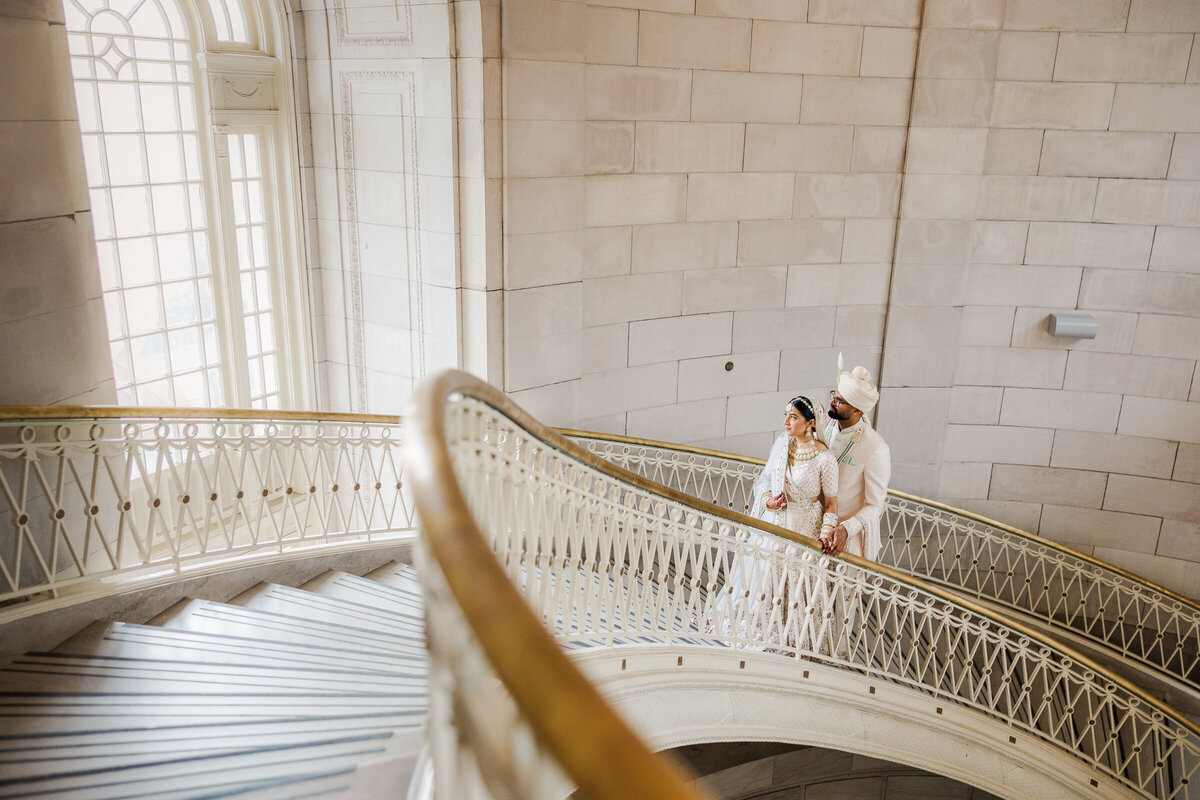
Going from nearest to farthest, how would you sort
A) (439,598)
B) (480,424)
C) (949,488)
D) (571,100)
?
(439,598) < (480,424) < (571,100) < (949,488)

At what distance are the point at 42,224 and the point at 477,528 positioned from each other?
4486mm

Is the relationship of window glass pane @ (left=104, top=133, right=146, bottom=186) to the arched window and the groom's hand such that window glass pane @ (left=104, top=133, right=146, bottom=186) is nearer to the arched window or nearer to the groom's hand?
the arched window

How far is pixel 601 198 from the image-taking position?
7539 millimetres

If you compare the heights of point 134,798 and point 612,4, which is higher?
point 612,4

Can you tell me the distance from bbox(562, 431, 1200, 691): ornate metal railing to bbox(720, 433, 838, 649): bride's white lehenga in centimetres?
197

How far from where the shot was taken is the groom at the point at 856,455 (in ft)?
18.6

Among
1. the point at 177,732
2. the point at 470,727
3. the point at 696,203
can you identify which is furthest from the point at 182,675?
the point at 696,203

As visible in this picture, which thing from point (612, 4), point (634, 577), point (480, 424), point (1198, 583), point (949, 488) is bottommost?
point (1198, 583)

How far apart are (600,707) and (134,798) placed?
2.28m

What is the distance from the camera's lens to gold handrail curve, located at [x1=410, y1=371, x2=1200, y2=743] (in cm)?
139

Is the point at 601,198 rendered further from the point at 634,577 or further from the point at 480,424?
the point at 480,424

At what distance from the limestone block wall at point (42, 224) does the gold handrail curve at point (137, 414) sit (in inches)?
23.6

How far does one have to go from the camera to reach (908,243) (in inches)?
346

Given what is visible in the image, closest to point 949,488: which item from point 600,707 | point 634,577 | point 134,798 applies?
point 634,577
